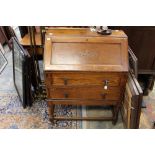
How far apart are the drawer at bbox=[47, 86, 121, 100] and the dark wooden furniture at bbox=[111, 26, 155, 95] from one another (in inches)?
27.7

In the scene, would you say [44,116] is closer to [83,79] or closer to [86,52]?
[83,79]

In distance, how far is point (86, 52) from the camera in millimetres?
1647

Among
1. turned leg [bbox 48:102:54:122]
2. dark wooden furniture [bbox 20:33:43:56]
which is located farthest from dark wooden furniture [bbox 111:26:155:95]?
turned leg [bbox 48:102:54:122]

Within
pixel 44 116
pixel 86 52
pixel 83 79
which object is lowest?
pixel 44 116

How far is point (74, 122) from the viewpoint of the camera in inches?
84.4

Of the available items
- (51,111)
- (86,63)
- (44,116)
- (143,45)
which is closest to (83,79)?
(86,63)

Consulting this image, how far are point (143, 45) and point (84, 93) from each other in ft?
3.12

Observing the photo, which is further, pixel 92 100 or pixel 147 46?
pixel 147 46

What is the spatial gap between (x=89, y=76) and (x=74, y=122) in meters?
0.73

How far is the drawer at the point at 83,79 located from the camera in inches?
65.1

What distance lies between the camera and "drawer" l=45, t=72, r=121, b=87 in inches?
65.1

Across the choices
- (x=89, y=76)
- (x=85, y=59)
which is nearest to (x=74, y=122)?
(x=89, y=76)

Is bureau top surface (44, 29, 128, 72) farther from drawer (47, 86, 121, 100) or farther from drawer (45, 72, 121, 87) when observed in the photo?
drawer (47, 86, 121, 100)

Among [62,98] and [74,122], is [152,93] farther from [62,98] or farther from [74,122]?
[62,98]
